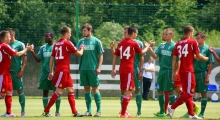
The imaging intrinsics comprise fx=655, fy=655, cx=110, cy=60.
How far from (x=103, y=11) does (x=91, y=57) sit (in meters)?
9.57

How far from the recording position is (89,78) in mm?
17266

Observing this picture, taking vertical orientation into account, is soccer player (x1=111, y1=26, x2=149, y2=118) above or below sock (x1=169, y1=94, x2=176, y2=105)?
above

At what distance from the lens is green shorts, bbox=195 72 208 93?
57.0 feet

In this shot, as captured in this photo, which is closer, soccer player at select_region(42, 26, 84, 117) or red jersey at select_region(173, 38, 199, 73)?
red jersey at select_region(173, 38, 199, 73)

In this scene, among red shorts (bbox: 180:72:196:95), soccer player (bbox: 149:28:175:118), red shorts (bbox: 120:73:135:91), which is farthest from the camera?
soccer player (bbox: 149:28:175:118)

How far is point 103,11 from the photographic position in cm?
2670

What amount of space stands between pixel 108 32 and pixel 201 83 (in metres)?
10.5

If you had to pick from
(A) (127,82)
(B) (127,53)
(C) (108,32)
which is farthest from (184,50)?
(C) (108,32)

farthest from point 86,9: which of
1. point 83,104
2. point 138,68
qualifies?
point 138,68

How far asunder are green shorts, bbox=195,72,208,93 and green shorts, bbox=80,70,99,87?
2673mm

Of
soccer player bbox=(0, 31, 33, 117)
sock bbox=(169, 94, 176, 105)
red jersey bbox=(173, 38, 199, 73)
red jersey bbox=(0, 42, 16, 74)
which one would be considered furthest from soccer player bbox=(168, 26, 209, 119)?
red jersey bbox=(0, 42, 16, 74)

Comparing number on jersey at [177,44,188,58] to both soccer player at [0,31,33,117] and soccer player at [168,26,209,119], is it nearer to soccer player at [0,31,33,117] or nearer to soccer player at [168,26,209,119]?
soccer player at [168,26,209,119]

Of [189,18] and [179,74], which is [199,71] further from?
[189,18]

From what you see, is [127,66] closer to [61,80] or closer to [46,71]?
[61,80]
